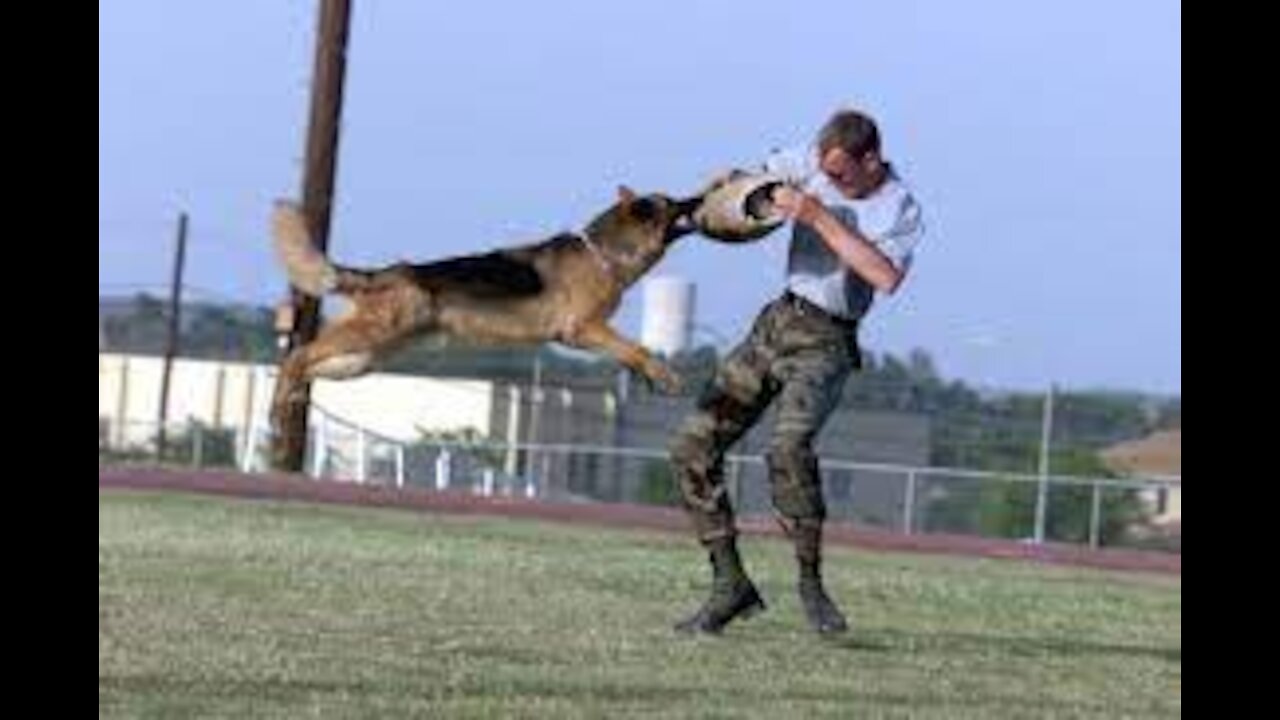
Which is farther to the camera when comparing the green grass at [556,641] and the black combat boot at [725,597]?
the black combat boot at [725,597]

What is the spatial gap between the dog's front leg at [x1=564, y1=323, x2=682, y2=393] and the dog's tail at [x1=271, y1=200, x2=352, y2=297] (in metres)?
0.92

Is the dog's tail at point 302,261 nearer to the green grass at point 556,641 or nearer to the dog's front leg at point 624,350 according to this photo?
the dog's front leg at point 624,350

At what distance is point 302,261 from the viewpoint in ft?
32.2

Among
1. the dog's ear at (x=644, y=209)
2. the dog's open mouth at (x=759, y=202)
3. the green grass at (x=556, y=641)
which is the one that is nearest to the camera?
the green grass at (x=556, y=641)

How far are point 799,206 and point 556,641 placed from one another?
1752 millimetres

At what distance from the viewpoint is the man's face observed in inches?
404

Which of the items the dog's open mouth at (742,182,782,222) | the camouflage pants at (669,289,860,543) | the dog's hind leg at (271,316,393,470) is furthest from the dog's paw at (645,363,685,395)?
the dog's hind leg at (271,316,393,470)

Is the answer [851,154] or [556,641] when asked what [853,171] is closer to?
[851,154]

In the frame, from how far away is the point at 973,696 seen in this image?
867cm

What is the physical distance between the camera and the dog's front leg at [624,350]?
10.3m

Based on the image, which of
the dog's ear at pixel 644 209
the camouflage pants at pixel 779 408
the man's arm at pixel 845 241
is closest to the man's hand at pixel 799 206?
the man's arm at pixel 845 241

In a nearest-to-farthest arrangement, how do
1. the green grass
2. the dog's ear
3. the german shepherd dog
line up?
1. the green grass
2. the german shepherd dog
3. the dog's ear

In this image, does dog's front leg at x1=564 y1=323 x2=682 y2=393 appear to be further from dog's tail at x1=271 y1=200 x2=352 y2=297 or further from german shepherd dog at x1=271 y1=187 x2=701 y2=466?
dog's tail at x1=271 y1=200 x2=352 y2=297
